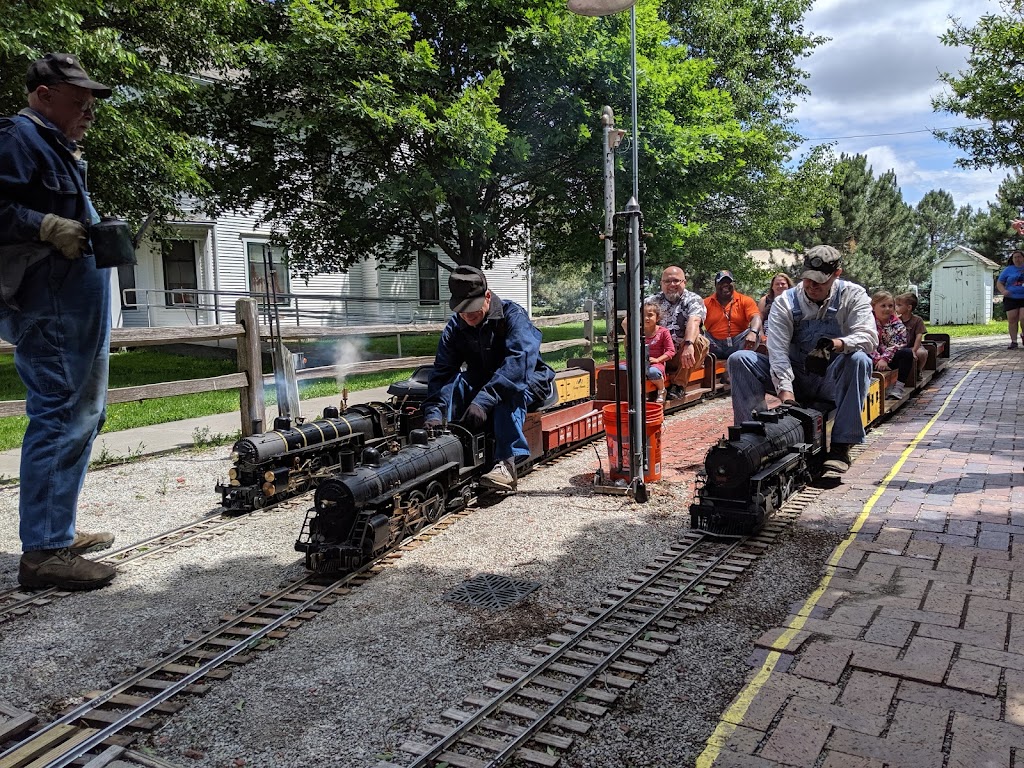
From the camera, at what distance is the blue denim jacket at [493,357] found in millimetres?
5832

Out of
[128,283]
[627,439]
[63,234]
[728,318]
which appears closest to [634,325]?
[627,439]

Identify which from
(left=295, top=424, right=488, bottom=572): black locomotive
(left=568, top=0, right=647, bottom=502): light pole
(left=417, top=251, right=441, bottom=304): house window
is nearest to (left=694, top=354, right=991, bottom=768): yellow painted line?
(left=568, top=0, right=647, bottom=502): light pole

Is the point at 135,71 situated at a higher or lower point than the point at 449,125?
higher

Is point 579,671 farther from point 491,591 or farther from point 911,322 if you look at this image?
point 911,322

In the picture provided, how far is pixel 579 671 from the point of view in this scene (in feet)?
10.5

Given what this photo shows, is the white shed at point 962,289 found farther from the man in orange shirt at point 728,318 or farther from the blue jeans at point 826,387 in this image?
the blue jeans at point 826,387

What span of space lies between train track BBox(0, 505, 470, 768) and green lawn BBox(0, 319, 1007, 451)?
621 centimetres

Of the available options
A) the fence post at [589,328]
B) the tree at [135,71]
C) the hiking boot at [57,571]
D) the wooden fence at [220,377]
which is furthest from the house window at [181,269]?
the hiking boot at [57,571]

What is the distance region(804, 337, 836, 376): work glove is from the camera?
5.75m

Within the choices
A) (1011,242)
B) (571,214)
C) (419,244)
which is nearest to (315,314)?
(419,244)

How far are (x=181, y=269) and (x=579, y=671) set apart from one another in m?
20.9

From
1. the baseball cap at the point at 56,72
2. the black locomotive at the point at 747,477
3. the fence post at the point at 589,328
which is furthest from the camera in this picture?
the fence post at the point at 589,328

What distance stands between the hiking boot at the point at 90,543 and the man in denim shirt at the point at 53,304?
206mm

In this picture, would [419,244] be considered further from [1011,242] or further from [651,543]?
[1011,242]
